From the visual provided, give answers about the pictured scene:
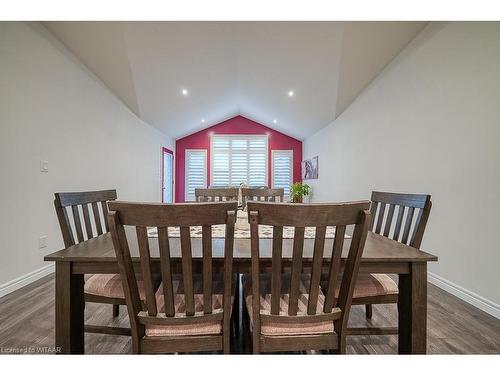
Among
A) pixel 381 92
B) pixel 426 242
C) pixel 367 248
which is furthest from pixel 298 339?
pixel 381 92

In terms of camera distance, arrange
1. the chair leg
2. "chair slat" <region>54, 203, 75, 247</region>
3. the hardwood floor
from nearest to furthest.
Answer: "chair slat" <region>54, 203, 75, 247</region> < the hardwood floor < the chair leg

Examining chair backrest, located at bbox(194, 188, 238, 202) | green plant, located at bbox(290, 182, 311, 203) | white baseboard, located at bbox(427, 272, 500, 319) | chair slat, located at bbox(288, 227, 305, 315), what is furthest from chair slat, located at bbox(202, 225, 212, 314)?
green plant, located at bbox(290, 182, 311, 203)

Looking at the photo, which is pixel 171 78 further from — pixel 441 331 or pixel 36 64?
pixel 441 331

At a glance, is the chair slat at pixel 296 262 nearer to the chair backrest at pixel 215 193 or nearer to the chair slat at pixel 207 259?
the chair slat at pixel 207 259

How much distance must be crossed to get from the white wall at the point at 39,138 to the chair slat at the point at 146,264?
7.05 ft

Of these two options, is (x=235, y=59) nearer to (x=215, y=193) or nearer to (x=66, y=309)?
(x=215, y=193)

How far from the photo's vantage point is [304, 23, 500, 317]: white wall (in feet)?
6.51

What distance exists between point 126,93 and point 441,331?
15.7 ft

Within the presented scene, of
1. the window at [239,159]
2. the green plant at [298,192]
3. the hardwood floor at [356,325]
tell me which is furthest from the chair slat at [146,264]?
the window at [239,159]

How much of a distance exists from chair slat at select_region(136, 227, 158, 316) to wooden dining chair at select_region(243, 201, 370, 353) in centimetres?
36

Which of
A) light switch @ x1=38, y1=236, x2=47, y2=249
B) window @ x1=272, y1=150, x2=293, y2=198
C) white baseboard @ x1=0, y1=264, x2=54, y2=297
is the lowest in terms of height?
white baseboard @ x1=0, y1=264, x2=54, y2=297

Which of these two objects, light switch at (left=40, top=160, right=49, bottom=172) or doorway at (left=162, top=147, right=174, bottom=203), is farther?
doorway at (left=162, top=147, right=174, bottom=203)

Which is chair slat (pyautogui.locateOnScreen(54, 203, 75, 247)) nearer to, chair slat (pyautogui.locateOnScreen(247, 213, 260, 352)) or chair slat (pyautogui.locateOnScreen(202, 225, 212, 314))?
chair slat (pyautogui.locateOnScreen(202, 225, 212, 314))

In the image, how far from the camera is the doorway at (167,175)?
6959 mm
